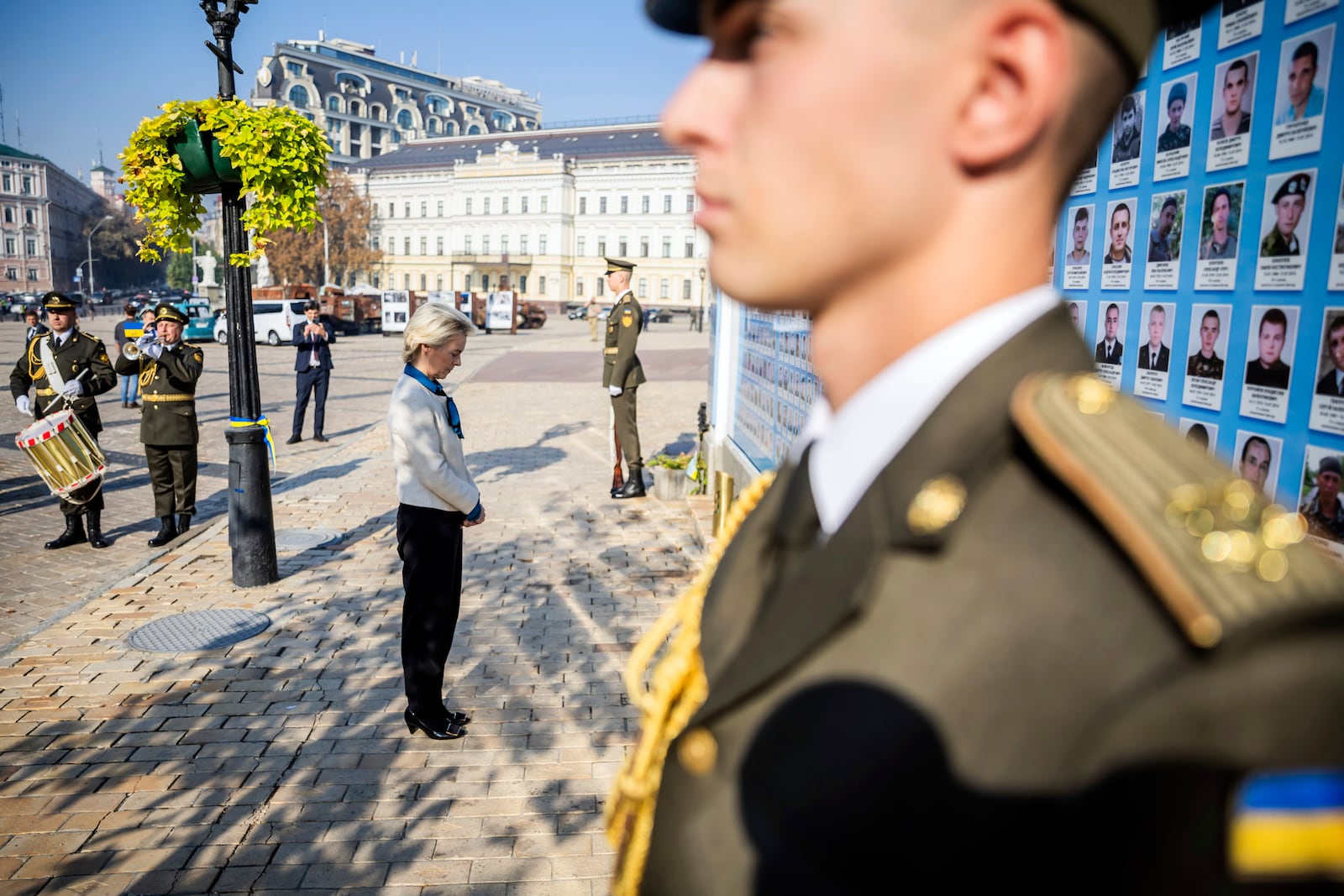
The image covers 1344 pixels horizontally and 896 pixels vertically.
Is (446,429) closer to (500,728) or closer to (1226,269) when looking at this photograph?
(500,728)

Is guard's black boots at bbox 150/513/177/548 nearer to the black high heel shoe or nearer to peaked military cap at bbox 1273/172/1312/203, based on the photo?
the black high heel shoe

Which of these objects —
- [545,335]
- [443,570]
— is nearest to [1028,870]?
[443,570]

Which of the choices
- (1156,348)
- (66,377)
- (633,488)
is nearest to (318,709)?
(1156,348)

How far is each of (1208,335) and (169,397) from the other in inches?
335

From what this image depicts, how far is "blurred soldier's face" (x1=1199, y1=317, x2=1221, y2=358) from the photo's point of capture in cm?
228

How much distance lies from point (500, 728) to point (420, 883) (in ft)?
4.20

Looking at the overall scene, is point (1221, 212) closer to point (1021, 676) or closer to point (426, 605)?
point (1021, 676)

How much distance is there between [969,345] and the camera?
2.87 feet

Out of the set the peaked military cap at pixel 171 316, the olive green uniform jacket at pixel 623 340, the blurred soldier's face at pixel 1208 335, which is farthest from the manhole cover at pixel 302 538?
the blurred soldier's face at pixel 1208 335

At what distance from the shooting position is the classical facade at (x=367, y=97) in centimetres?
10762

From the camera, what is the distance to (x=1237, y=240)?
2166 millimetres

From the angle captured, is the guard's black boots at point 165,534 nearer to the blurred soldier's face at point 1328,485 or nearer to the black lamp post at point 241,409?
the black lamp post at point 241,409

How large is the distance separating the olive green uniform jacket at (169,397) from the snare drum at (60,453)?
52 cm

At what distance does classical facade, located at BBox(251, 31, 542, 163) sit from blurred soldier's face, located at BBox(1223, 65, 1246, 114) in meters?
111
